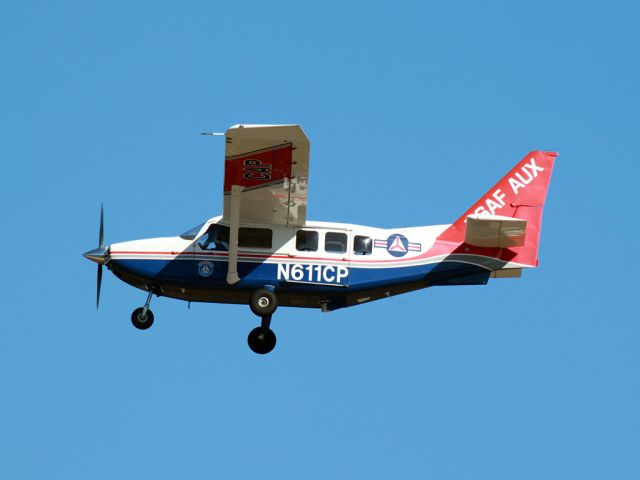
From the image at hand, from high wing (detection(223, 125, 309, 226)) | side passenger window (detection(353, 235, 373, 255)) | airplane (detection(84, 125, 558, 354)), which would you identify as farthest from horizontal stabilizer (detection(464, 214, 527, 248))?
high wing (detection(223, 125, 309, 226))

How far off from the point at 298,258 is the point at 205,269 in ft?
6.36

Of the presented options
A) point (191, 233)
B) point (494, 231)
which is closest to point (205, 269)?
point (191, 233)

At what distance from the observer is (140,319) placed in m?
25.0

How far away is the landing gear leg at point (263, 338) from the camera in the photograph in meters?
25.5

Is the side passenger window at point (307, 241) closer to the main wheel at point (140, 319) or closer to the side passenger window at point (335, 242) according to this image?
the side passenger window at point (335, 242)

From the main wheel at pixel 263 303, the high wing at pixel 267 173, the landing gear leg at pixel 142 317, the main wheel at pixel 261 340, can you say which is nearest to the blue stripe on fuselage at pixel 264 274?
the main wheel at pixel 263 303

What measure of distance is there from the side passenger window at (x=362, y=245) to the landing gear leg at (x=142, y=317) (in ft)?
14.8

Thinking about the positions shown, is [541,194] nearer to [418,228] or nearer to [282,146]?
[418,228]

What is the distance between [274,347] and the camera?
25.7m

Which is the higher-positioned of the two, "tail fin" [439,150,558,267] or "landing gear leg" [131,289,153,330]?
"tail fin" [439,150,558,267]

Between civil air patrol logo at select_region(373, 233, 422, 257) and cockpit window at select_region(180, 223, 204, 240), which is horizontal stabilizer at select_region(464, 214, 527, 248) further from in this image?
cockpit window at select_region(180, 223, 204, 240)

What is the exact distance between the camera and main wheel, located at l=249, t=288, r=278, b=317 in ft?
80.3

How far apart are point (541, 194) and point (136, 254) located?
8695 mm

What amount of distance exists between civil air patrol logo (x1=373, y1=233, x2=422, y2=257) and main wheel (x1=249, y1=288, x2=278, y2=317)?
245 centimetres
